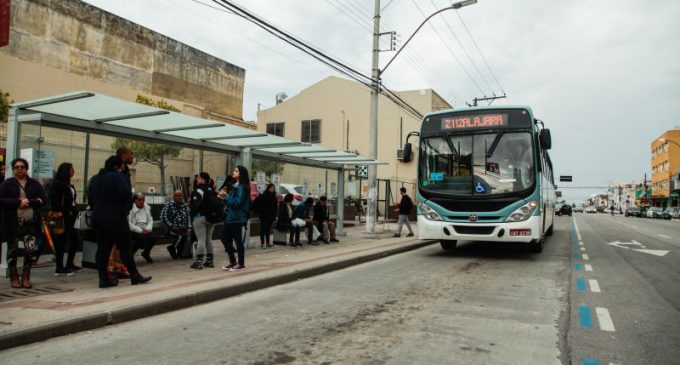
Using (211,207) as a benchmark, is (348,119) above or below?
above

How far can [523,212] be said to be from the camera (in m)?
9.82

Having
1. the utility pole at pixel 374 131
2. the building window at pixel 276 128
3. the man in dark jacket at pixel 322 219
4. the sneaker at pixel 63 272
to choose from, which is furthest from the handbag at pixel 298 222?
the building window at pixel 276 128

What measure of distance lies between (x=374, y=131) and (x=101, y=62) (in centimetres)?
2527

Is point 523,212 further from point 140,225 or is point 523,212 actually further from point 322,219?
point 140,225

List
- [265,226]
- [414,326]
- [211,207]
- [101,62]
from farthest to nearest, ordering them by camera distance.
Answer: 1. [101,62]
2. [265,226]
3. [211,207]
4. [414,326]

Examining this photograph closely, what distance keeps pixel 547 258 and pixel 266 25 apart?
28.2 feet

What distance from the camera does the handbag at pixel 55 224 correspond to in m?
6.95

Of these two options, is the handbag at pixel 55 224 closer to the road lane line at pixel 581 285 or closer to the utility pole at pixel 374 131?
the road lane line at pixel 581 285

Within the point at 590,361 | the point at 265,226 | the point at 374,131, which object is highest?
the point at 374,131

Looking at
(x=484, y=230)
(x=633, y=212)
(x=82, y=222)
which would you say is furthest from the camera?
(x=633, y=212)

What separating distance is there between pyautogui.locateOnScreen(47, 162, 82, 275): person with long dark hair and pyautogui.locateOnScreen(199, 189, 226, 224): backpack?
1979 millimetres

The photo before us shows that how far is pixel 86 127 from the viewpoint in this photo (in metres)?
8.11

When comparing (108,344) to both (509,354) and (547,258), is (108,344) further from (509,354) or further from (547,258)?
(547,258)

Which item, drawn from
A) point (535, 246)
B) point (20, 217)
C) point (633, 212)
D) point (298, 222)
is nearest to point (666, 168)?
point (633, 212)
